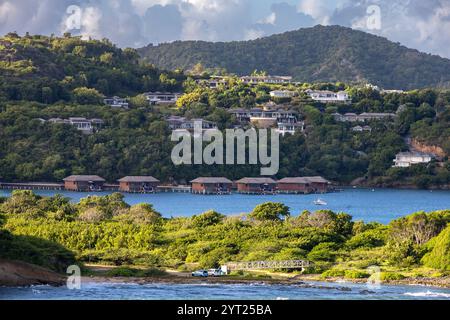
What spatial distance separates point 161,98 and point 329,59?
7247cm

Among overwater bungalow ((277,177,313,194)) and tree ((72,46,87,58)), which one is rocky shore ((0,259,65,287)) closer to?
overwater bungalow ((277,177,313,194))

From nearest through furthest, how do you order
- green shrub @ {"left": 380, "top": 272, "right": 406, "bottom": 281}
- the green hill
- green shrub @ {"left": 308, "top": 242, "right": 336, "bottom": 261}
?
green shrub @ {"left": 380, "top": 272, "right": 406, "bottom": 281}
green shrub @ {"left": 308, "top": 242, "right": 336, "bottom": 261}
the green hill

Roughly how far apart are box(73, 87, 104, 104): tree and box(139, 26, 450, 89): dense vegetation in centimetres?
7260

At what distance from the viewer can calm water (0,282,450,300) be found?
106ft

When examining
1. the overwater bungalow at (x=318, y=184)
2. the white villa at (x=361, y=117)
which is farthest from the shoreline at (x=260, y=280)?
the white villa at (x=361, y=117)

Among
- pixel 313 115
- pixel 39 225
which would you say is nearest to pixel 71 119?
pixel 313 115

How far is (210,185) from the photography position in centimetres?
8938

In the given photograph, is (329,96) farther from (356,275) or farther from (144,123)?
(356,275)

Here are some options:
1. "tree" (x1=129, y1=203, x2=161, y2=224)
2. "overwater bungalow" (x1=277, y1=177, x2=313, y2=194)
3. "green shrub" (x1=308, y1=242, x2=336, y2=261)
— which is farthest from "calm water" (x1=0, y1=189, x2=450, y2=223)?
Answer: "green shrub" (x1=308, y1=242, x2=336, y2=261)

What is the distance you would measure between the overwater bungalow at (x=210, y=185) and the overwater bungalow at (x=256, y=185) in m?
1.53

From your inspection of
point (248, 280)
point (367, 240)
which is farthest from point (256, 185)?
point (248, 280)

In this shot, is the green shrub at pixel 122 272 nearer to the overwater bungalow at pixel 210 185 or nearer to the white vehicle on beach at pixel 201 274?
the white vehicle on beach at pixel 201 274

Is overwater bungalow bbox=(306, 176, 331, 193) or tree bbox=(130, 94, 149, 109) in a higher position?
tree bbox=(130, 94, 149, 109)

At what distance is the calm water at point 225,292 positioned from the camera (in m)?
32.2
